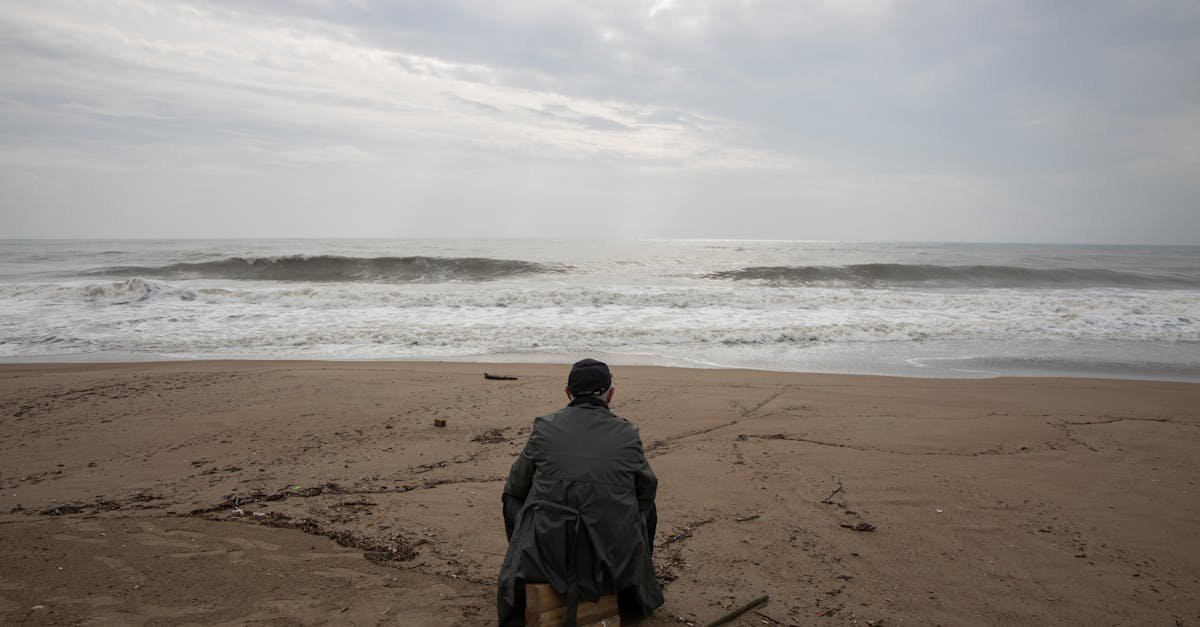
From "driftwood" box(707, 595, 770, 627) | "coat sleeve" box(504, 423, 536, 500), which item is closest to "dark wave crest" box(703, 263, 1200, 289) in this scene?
"driftwood" box(707, 595, 770, 627)

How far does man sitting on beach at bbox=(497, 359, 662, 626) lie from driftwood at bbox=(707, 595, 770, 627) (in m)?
0.39

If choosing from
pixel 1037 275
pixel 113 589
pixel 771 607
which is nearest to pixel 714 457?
pixel 771 607

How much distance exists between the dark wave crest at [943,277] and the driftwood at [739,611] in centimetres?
2478

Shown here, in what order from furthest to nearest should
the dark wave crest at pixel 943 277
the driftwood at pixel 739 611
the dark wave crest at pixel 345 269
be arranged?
1. the dark wave crest at pixel 345 269
2. the dark wave crest at pixel 943 277
3. the driftwood at pixel 739 611

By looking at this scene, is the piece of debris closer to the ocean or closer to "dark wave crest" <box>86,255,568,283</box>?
the ocean

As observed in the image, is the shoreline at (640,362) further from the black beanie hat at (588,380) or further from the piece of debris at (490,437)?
the black beanie hat at (588,380)

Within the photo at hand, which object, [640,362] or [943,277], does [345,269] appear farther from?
[943,277]

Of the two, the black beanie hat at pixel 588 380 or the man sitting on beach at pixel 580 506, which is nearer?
the man sitting on beach at pixel 580 506

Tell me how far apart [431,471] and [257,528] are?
1380 millimetres

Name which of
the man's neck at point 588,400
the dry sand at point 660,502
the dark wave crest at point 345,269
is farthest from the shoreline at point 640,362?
the dark wave crest at point 345,269

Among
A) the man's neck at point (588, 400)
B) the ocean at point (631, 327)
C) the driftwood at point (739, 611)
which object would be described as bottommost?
the driftwood at point (739, 611)

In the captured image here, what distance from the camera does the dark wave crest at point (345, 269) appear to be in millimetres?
28531

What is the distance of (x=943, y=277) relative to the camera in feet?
97.4

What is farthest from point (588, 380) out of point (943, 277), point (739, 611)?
point (943, 277)
